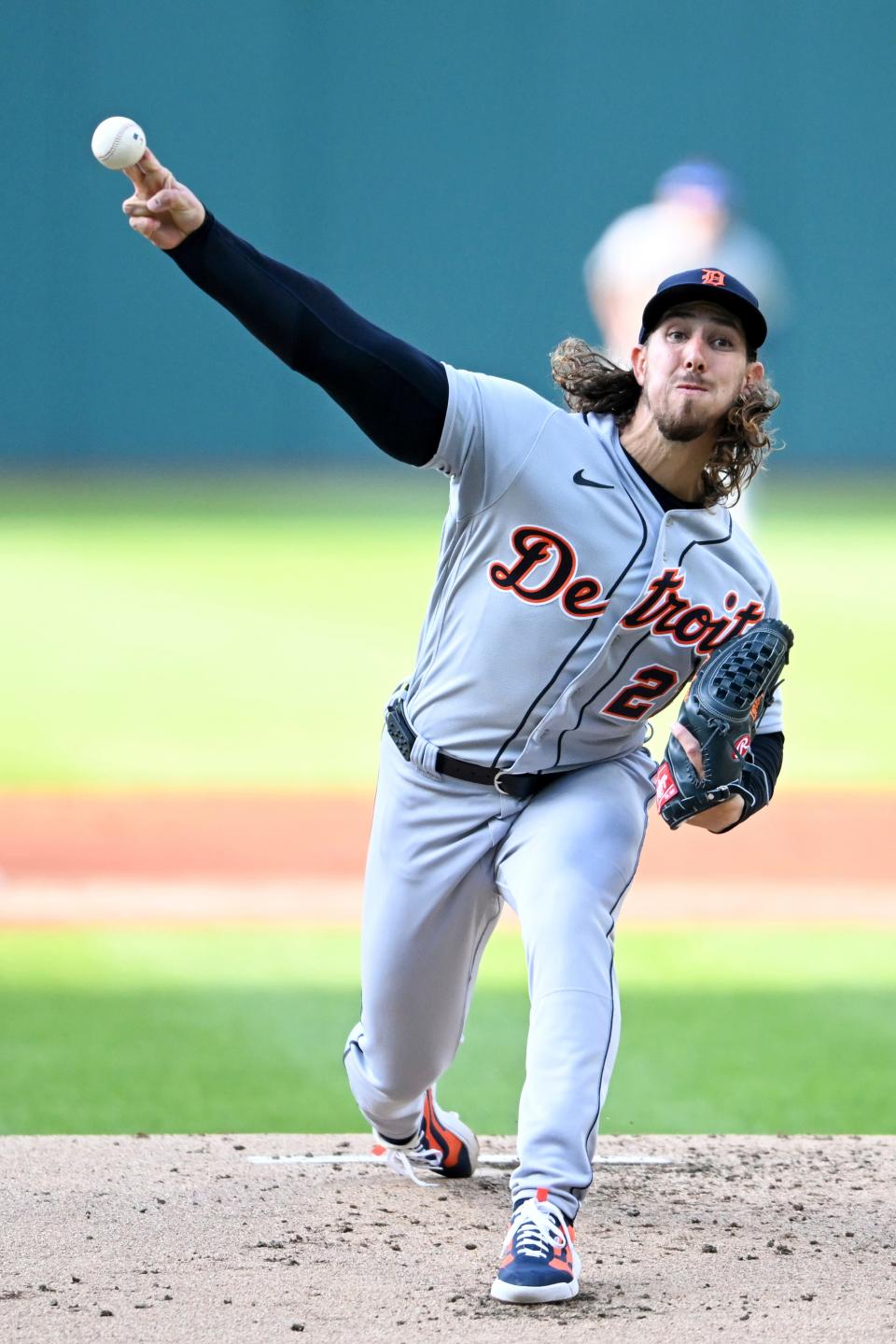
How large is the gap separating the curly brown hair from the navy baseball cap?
0.09 m

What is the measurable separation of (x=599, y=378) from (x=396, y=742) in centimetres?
A: 81

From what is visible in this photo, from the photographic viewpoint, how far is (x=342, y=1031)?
17.6 feet

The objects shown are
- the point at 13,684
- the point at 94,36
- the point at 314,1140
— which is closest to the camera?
the point at 314,1140

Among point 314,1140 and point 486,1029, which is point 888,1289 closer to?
point 314,1140

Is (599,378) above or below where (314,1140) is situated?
above

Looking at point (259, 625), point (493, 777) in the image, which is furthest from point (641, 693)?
point (259, 625)

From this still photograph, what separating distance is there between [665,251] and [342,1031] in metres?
6.99

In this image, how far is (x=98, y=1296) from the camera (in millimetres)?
3010

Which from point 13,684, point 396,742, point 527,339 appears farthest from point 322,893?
point 527,339

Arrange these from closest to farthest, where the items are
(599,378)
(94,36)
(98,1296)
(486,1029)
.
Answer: (98,1296), (599,378), (486,1029), (94,36)

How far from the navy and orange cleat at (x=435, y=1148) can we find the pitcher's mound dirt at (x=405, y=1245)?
5cm

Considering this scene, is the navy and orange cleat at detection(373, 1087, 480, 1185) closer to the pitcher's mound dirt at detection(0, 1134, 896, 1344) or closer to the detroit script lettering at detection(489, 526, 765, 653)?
the pitcher's mound dirt at detection(0, 1134, 896, 1344)

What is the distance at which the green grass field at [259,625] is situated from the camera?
9.82 m

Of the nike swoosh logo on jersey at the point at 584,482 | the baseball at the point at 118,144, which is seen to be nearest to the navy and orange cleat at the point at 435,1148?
the nike swoosh logo on jersey at the point at 584,482
